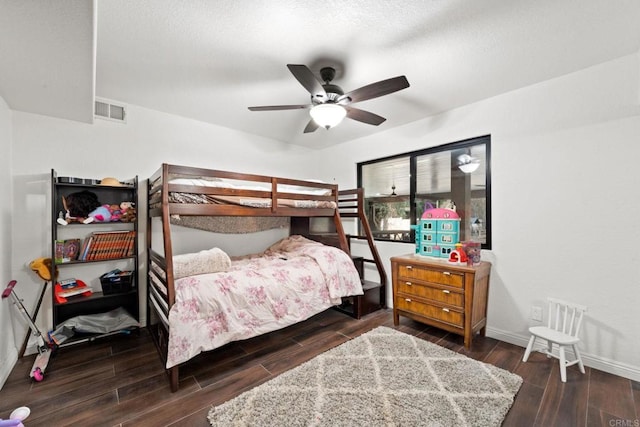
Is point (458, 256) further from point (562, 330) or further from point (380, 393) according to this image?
point (380, 393)

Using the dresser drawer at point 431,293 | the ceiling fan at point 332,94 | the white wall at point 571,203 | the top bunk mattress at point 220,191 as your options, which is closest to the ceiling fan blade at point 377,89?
the ceiling fan at point 332,94

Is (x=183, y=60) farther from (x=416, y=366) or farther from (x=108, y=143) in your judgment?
(x=416, y=366)

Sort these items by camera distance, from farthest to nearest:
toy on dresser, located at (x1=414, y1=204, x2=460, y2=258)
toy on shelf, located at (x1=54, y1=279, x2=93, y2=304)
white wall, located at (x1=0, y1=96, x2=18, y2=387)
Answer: toy on dresser, located at (x1=414, y1=204, x2=460, y2=258)
toy on shelf, located at (x1=54, y1=279, x2=93, y2=304)
white wall, located at (x1=0, y1=96, x2=18, y2=387)

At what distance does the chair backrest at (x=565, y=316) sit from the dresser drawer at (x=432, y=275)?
2.49 feet

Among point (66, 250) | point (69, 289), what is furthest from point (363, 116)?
point (69, 289)

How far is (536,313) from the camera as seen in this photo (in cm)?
246

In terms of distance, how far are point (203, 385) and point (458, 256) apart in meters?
2.45

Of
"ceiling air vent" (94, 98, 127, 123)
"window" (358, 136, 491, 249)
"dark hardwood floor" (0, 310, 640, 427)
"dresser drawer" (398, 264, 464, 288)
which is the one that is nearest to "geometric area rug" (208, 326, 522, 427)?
"dark hardwood floor" (0, 310, 640, 427)

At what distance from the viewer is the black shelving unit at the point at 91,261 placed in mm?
2357

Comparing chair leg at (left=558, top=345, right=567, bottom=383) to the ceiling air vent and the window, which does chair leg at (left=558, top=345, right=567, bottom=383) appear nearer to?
the window

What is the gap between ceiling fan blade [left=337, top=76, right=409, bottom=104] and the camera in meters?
1.85

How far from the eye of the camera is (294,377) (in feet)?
6.60

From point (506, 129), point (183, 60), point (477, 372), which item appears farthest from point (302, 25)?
point (477, 372)

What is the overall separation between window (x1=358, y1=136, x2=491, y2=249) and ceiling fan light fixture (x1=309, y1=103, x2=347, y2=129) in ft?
5.40
